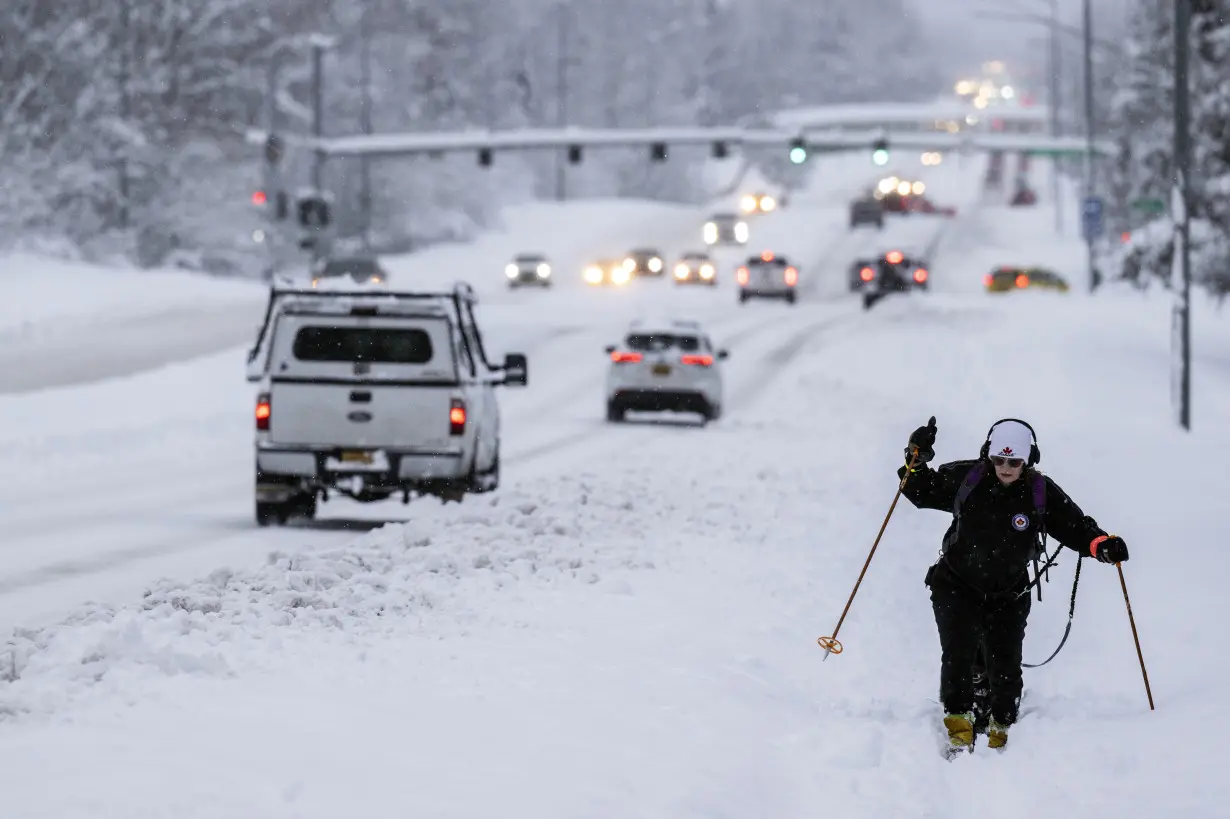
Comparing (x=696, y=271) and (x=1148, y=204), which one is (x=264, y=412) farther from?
(x=696, y=271)

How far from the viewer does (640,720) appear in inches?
354

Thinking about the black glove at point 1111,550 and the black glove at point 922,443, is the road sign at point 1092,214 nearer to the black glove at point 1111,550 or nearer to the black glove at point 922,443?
the black glove at point 1111,550

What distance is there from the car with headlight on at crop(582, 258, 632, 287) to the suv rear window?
157ft

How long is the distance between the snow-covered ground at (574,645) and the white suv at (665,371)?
488cm

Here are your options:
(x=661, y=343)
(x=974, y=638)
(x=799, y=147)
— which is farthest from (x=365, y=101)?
(x=974, y=638)

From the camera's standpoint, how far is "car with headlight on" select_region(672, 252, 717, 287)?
77875 millimetres

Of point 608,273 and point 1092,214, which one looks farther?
point 608,273

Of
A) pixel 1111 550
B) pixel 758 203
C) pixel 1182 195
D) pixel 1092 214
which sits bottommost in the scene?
pixel 1111 550

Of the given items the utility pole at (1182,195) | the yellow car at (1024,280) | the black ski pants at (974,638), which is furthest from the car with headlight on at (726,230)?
the black ski pants at (974,638)

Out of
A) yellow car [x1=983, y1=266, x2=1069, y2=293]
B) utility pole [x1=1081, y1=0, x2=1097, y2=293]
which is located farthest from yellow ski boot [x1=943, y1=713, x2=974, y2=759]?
yellow car [x1=983, y1=266, x2=1069, y2=293]

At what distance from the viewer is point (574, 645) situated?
10.7 m

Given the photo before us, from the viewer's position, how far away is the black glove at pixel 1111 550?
8.79m

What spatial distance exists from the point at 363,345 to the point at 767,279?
50916 mm

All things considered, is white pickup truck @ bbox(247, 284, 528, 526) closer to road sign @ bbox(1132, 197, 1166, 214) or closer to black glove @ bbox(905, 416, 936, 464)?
black glove @ bbox(905, 416, 936, 464)
